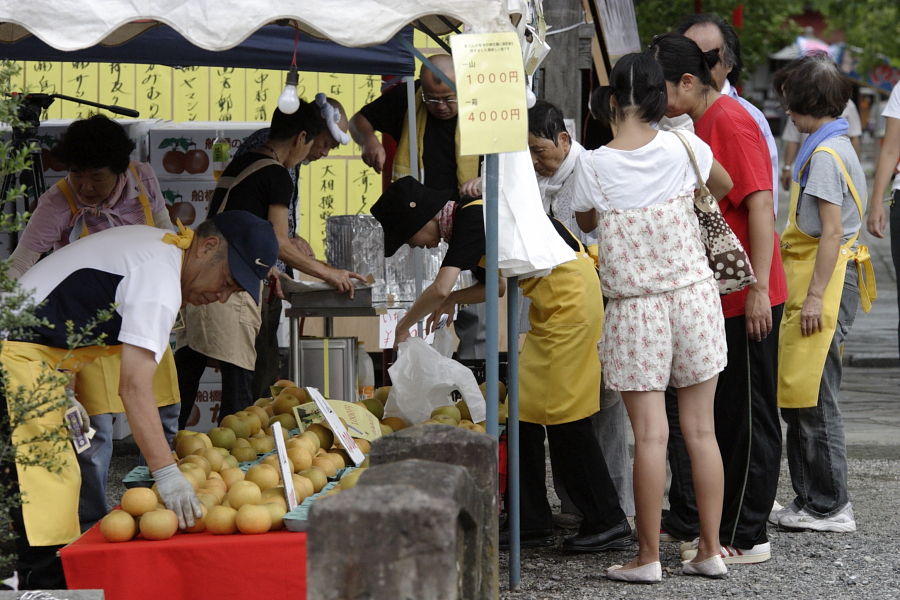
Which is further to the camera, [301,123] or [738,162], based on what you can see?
[301,123]

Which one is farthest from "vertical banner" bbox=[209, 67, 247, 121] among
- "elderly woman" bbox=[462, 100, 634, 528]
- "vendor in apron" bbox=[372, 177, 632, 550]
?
"vendor in apron" bbox=[372, 177, 632, 550]

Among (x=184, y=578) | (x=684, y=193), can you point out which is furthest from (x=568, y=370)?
(x=184, y=578)

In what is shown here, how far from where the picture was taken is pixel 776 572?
4539 mm

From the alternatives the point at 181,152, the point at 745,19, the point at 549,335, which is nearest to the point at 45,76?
the point at 181,152

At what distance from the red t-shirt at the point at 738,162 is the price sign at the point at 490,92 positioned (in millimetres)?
1023

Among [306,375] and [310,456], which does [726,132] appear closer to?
[310,456]

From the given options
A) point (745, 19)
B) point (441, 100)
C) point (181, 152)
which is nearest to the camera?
point (441, 100)

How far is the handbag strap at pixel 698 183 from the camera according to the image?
4176 mm

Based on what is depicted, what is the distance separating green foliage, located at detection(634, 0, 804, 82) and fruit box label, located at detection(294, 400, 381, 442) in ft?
34.9

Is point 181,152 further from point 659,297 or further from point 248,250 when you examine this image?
point 659,297

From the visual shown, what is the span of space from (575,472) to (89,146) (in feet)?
7.85

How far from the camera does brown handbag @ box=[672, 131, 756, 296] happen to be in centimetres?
426

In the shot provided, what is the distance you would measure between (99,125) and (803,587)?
331 centimetres

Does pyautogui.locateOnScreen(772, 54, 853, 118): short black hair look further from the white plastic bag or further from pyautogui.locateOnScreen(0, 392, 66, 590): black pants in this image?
pyautogui.locateOnScreen(0, 392, 66, 590): black pants
